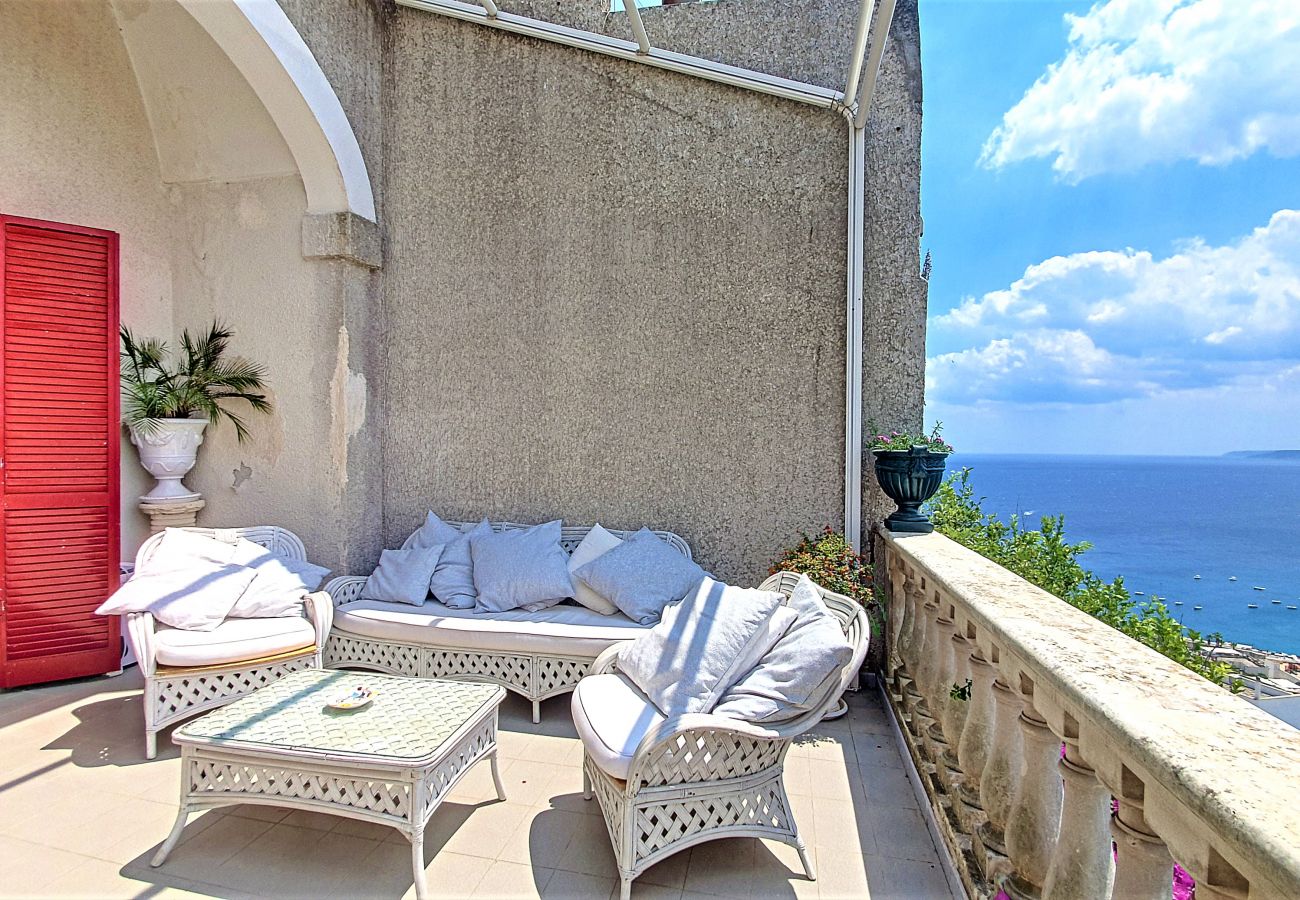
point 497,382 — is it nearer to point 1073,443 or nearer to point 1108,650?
point 1108,650

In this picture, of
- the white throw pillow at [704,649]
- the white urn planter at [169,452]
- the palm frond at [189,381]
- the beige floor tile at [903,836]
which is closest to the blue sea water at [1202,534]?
the beige floor tile at [903,836]

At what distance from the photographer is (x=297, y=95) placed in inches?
150

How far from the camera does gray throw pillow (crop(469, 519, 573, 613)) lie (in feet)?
12.7

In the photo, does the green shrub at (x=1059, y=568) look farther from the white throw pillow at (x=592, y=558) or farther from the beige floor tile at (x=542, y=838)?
the beige floor tile at (x=542, y=838)

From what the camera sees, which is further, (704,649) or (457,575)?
(457,575)

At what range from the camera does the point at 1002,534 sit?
402cm

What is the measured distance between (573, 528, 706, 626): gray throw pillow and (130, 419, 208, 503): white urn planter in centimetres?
257

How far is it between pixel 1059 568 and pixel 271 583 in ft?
13.6

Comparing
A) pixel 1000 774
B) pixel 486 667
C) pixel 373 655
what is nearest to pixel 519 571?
pixel 486 667

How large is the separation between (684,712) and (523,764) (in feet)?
3.71

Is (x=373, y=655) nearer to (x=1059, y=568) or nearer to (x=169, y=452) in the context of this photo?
(x=169, y=452)

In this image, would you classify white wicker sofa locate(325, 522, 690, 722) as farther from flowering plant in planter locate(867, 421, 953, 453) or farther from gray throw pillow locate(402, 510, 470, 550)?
flowering plant in planter locate(867, 421, 953, 453)

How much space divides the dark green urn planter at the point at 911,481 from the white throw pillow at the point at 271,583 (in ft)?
10.7

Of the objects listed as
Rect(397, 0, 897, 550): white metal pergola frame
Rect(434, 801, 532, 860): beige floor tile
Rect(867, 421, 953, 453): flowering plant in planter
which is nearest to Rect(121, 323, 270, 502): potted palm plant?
Rect(397, 0, 897, 550): white metal pergola frame
